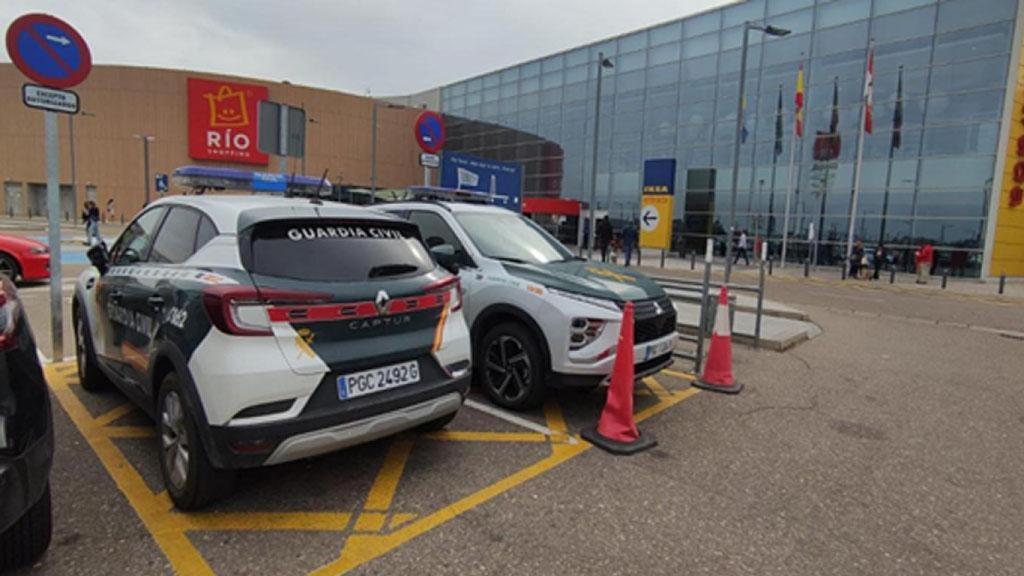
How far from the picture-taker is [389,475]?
3.69 metres

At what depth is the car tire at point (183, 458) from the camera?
9.88 ft

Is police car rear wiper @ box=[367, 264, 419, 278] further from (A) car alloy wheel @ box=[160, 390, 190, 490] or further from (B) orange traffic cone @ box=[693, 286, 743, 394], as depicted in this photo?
(B) orange traffic cone @ box=[693, 286, 743, 394]

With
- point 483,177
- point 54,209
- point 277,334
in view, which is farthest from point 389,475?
point 483,177

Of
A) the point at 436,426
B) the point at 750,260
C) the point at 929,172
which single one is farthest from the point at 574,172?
the point at 436,426

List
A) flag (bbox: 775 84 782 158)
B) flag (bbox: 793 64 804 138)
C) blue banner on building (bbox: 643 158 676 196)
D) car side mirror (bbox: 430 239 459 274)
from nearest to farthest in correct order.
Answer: car side mirror (bbox: 430 239 459 274) < blue banner on building (bbox: 643 158 676 196) < flag (bbox: 793 64 804 138) < flag (bbox: 775 84 782 158)

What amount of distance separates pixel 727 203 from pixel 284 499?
1249 inches

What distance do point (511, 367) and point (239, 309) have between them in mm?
2528

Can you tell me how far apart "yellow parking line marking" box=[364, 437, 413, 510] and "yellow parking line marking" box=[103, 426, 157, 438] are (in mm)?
1762

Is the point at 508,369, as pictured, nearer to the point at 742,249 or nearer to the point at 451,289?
the point at 451,289

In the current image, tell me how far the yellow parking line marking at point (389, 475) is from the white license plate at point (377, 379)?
67cm

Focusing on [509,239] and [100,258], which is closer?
[100,258]

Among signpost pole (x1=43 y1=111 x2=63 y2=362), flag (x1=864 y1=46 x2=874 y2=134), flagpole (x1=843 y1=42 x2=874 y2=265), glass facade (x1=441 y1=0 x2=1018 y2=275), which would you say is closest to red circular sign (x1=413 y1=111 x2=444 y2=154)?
signpost pole (x1=43 y1=111 x2=63 y2=362)

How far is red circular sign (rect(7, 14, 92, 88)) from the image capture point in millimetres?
5074

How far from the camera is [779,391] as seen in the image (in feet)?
19.5
